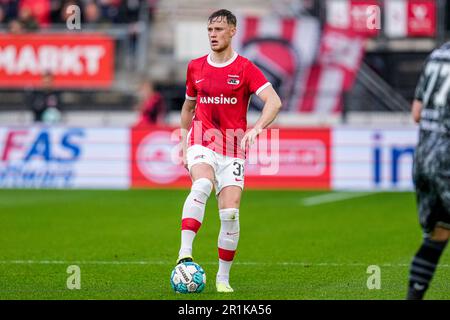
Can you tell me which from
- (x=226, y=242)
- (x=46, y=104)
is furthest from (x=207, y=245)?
(x=46, y=104)

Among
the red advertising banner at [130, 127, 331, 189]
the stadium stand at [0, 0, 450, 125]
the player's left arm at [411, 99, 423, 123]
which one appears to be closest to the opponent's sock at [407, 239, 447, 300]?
the player's left arm at [411, 99, 423, 123]

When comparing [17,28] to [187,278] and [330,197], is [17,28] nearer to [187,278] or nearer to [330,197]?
[330,197]

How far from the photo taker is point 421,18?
2692 cm

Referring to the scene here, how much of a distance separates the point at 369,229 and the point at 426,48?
42.0 feet

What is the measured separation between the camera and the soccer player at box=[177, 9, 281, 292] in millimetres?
9797

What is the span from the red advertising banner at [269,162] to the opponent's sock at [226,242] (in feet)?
41.5

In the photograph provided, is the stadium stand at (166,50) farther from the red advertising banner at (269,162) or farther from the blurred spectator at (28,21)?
the red advertising banner at (269,162)

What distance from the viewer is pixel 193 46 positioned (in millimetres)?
27062

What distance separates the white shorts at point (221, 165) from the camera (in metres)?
9.89

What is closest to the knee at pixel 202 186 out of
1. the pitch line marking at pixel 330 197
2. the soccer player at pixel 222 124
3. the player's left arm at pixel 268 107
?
the soccer player at pixel 222 124

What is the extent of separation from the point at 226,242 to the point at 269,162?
13.0m

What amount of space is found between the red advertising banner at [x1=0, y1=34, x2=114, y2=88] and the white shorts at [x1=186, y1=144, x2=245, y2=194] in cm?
1704
